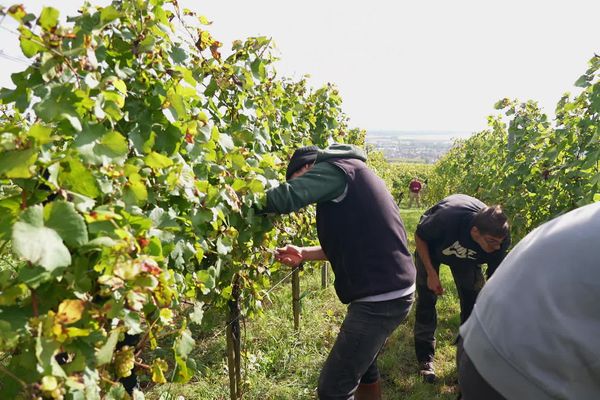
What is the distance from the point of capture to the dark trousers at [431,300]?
3.37 meters

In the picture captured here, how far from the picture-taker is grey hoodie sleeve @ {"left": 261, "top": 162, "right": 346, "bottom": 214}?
2.01m

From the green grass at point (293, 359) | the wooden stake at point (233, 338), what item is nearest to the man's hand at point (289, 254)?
the wooden stake at point (233, 338)

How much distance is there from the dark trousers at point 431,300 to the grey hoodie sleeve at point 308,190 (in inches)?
66.2

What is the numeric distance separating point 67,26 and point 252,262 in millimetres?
1648

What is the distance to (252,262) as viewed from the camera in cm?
249

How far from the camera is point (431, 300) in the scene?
353 cm

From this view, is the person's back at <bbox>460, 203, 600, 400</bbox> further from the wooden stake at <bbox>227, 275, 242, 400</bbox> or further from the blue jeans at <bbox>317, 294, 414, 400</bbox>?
the wooden stake at <bbox>227, 275, 242, 400</bbox>

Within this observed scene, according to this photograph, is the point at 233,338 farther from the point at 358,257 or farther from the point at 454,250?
the point at 454,250

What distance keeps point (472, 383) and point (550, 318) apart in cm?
34

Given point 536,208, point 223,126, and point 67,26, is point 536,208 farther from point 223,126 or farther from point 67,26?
point 67,26

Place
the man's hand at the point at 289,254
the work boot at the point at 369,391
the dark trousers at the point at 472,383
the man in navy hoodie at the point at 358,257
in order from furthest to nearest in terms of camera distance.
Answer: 1. the work boot at the point at 369,391
2. the man's hand at the point at 289,254
3. the man in navy hoodie at the point at 358,257
4. the dark trousers at the point at 472,383

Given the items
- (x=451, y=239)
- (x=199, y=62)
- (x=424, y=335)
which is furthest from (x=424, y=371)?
(x=199, y=62)

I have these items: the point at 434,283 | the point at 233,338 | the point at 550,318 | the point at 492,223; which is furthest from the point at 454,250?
the point at 550,318

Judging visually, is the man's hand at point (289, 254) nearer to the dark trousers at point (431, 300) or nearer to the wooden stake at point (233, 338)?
the wooden stake at point (233, 338)
